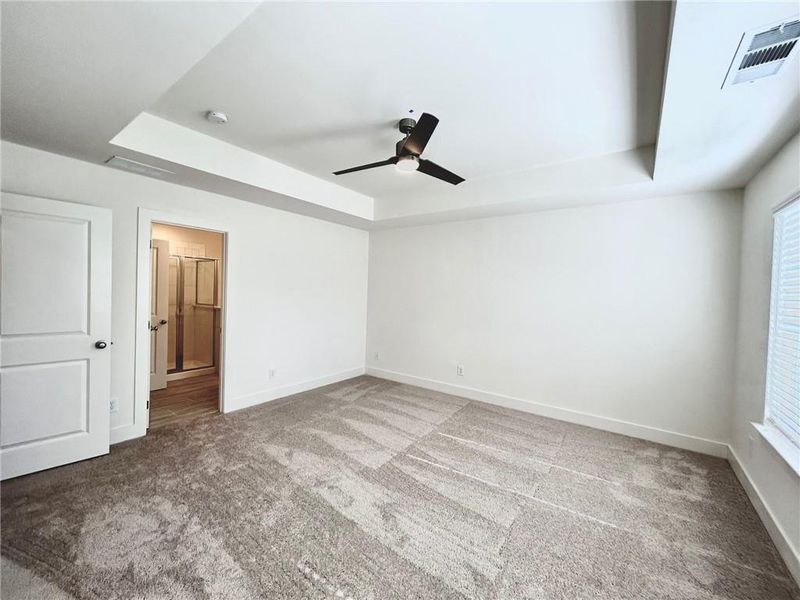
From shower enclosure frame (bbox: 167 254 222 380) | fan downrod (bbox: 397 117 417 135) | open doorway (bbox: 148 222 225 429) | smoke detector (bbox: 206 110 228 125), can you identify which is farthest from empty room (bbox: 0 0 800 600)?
shower enclosure frame (bbox: 167 254 222 380)

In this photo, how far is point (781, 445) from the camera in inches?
79.4

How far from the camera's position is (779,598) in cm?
165

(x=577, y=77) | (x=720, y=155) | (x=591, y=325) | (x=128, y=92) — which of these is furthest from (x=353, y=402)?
(x=720, y=155)

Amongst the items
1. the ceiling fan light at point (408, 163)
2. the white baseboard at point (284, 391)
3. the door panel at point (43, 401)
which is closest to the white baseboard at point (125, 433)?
the door panel at point (43, 401)

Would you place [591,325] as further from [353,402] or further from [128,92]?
[128,92]

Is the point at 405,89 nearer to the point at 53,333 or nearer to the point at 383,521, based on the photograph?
the point at 383,521

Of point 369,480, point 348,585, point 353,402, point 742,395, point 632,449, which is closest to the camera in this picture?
point 348,585

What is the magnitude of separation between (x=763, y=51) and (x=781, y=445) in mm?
2125

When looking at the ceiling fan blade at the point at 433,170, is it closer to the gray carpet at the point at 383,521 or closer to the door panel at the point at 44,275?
the gray carpet at the point at 383,521

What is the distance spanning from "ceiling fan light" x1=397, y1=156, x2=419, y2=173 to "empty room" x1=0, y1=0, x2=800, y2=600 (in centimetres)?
2

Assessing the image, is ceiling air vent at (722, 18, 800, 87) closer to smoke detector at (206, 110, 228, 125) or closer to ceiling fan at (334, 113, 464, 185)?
ceiling fan at (334, 113, 464, 185)

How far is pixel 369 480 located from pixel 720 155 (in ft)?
11.2

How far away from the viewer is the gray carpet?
5.48 feet

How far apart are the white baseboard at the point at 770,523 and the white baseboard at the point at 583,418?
1.06 ft
